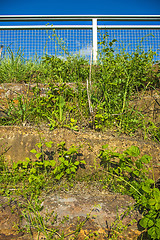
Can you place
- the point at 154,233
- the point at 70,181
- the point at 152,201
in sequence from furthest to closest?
the point at 70,181, the point at 152,201, the point at 154,233

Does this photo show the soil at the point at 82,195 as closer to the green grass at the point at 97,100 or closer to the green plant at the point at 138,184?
the green plant at the point at 138,184

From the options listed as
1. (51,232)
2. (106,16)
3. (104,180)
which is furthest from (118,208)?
(106,16)

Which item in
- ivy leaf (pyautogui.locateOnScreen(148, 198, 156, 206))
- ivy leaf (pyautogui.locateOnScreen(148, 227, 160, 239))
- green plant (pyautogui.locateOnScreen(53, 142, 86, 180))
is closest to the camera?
ivy leaf (pyautogui.locateOnScreen(148, 227, 160, 239))

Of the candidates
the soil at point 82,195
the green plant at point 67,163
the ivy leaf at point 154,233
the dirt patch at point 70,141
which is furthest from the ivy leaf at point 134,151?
the ivy leaf at point 154,233

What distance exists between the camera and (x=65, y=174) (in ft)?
6.36

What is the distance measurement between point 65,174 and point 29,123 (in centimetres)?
85

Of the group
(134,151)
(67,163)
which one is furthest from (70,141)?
(134,151)

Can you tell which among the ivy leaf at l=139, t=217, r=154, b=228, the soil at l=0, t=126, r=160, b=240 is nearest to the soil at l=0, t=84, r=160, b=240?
the soil at l=0, t=126, r=160, b=240

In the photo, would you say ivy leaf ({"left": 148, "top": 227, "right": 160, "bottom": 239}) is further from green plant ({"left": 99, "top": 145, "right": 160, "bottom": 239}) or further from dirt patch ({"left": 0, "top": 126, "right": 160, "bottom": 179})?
dirt patch ({"left": 0, "top": 126, "right": 160, "bottom": 179})

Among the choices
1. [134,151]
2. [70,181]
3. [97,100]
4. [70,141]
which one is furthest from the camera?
[97,100]

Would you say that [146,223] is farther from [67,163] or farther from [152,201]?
[67,163]

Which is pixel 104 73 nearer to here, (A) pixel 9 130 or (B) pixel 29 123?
(B) pixel 29 123

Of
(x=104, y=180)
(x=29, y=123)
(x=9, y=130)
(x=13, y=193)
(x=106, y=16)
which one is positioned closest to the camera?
(x=13, y=193)

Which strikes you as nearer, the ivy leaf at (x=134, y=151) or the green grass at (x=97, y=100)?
the ivy leaf at (x=134, y=151)
